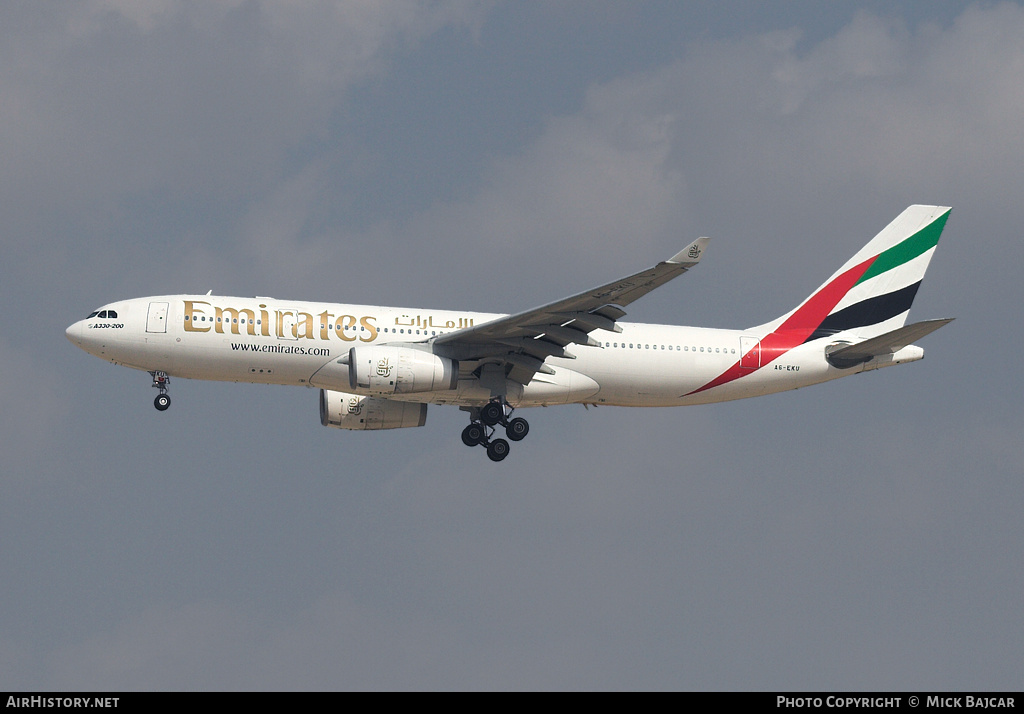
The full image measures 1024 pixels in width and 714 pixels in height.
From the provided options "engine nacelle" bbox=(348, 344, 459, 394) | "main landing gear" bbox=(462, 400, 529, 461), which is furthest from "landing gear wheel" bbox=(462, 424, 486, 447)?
"engine nacelle" bbox=(348, 344, 459, 394)

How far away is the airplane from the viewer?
124 ft

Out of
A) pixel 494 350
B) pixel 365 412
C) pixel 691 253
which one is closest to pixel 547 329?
pixel 494 350

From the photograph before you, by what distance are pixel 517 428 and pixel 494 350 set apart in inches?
117

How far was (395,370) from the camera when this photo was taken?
123ft

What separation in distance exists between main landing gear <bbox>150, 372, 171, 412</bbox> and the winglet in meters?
15.4

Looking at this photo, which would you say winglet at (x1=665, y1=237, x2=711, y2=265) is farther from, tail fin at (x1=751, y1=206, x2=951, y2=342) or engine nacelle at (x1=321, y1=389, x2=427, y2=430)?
engine nacelle at (x1=321, y1=389, x2=427, y2=430)

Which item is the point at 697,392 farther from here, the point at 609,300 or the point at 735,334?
the point at 609,300

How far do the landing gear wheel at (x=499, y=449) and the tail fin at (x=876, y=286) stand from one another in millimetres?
9188

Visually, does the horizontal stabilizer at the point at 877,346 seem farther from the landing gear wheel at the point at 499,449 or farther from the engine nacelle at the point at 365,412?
the engine nacelle at the point at 365,412

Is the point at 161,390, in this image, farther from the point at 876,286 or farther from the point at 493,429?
the point at 876,286

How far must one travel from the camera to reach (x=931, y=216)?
46.3m

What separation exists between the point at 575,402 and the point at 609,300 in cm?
563
